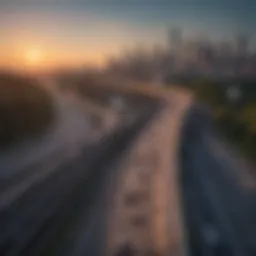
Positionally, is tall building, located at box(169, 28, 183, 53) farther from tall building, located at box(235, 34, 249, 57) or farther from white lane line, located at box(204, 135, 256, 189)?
white lane line, located at box(204, 135, 256, 189)

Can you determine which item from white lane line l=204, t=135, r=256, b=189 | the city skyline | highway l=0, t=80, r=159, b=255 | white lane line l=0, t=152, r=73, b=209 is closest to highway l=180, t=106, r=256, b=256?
white lane line l=204, t=135, r=256, b=189

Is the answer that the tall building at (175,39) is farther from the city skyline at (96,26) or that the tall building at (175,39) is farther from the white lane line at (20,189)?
the white lane line at (20,189)

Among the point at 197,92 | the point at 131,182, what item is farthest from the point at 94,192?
the point at 197,92

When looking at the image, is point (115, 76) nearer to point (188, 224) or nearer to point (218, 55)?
point (218, 55)

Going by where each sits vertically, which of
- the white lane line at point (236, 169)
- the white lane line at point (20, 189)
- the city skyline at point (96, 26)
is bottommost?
the white lane line at point (20, 189)

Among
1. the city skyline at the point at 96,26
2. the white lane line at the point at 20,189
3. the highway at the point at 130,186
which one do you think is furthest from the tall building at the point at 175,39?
the white lane line at the point at 20,189

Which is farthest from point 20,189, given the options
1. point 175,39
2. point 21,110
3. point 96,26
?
point 175,39

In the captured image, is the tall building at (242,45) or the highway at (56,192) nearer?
the highway at (56,192)

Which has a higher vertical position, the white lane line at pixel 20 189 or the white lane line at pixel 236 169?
the white lane line at pixel 236 169

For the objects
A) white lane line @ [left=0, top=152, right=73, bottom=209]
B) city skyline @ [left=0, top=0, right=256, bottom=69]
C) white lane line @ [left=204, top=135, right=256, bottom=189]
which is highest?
city skyline @ [left=0, top=0, right=256, bottom=69]
